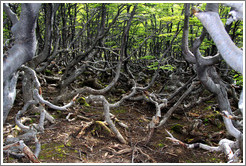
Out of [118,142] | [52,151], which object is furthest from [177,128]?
[52,151]

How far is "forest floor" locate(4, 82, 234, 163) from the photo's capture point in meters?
4.10

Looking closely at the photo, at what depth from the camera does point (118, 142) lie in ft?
15.6

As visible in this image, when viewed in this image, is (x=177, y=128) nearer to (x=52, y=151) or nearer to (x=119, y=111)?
(x=119, y=111)

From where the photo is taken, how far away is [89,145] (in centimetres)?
454

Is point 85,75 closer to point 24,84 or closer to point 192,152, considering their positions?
point 24,84

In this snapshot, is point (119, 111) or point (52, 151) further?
point (119, 111)

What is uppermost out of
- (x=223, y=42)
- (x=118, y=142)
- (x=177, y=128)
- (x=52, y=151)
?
(x=223, y=42)

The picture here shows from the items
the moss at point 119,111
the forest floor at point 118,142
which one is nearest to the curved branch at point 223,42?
the forest floor at point 118,142

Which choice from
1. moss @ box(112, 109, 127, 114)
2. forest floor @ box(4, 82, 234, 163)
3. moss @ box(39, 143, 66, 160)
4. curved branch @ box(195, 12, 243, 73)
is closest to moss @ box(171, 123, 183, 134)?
forest floor @ box(4, 82, 234, 163)

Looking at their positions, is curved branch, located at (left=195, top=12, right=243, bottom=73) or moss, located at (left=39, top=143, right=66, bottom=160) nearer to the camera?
curved branch, located at (left=195, top=12, right=243, bottom=73)

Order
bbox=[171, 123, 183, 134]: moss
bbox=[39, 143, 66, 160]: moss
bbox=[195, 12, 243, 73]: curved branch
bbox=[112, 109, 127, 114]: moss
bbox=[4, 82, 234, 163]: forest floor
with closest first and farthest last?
1. bbox=[195, 12, 243, 73]: curved branch
2. bbox=[39, 143, 66, 160]: moss
3. bbox=[4, 82, 234, 163]: forest floor
4. bbox=[171, 123, 183, 134]: moss
5. bbox=[112, 109, 127, 114]: moss

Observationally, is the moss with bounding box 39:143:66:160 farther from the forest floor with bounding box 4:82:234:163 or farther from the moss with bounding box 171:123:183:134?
the moss with bounding box 171:123:183:134

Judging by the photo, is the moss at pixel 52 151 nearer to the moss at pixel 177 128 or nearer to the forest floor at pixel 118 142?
the forest floor at pixel 118 142

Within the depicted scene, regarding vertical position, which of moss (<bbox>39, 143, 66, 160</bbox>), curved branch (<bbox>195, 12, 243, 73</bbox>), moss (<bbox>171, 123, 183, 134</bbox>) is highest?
curved branch (<bbox>195, 12, 243, 73</bbox>)
